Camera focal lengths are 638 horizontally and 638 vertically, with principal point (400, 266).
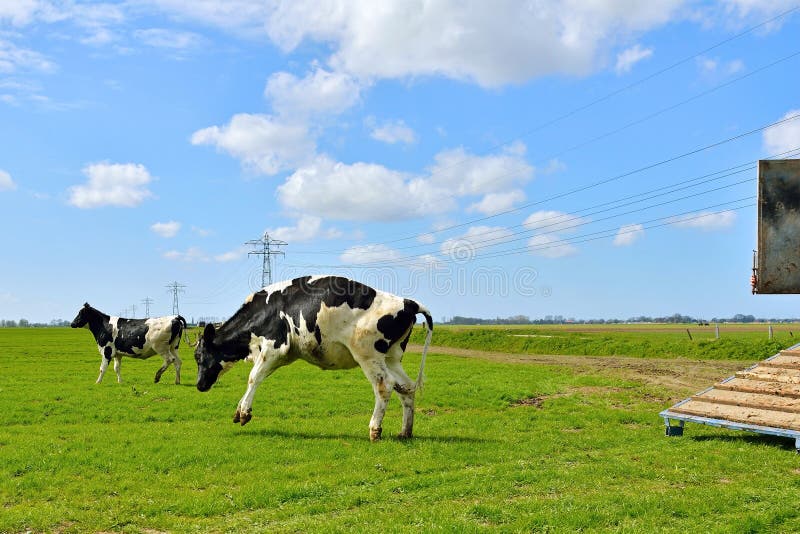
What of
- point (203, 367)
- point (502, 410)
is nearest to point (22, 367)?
point (203, 367)

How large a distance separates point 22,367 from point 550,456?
→ 3177 cm

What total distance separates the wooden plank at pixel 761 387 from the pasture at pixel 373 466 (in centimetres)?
98

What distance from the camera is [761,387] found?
46.3 ft

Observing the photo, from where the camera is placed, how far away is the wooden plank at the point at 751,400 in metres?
13.1

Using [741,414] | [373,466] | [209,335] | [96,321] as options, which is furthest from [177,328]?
[741,414]

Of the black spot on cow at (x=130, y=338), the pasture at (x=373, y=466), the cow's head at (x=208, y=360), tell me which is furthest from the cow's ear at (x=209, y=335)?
the black spot on cow at (x=130, y=338)

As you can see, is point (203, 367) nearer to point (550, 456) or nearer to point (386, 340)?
point (386, 340)

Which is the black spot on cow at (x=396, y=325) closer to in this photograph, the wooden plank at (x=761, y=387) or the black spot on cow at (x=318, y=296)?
the black spot on cow at (x=318, y=296)

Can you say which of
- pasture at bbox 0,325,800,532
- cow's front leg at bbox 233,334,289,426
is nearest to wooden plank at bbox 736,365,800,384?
pasture at bbox 0,325,800,532

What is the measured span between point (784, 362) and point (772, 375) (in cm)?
75

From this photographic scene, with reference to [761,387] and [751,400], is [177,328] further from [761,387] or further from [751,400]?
[761,387]

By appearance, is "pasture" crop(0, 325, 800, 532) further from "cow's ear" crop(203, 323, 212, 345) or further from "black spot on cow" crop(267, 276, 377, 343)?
"black spot on cow" crop(267, 276, 377, 343)

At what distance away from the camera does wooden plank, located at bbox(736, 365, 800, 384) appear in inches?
549

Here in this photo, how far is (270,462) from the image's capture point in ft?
36.1
